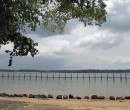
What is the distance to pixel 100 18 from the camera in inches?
749

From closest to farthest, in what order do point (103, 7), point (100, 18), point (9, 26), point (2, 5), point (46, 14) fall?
point (2, 5), point (9, 26), point (103, 7), point (100, 18), point (46, 14)

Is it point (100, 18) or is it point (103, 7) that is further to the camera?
point (100, 18)

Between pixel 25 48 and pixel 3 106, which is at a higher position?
pixel 25 48

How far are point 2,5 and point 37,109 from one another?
19.4 ft

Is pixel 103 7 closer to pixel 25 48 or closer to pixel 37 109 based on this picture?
pixel 25 48

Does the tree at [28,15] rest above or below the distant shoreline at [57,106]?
above

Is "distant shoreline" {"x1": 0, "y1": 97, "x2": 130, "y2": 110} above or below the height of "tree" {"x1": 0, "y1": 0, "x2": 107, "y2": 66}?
below

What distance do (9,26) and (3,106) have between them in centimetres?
501

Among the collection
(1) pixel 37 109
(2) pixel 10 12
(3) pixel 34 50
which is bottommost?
(1) pixel 37 109

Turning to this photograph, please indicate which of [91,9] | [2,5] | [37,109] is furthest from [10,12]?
[37,109]

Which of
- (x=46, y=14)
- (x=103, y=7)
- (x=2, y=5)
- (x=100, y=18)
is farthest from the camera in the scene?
(x=46, y=14)

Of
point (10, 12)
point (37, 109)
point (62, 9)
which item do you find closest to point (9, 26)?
point (10, 12)

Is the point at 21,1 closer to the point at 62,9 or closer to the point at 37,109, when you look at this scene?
the point at 62,9

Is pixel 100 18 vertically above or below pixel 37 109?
above
